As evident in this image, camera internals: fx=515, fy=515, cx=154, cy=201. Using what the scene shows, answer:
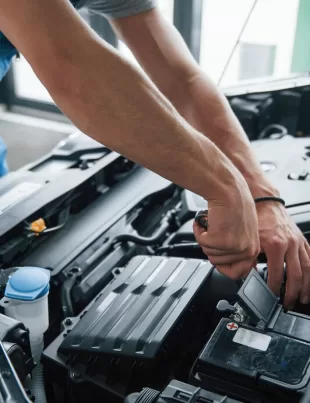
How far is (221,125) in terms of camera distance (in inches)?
45.7

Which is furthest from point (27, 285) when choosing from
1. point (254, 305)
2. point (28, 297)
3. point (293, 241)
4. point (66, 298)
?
point (293, 241)

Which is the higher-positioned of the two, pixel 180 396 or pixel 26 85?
pixel 180 396

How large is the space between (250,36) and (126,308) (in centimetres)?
189

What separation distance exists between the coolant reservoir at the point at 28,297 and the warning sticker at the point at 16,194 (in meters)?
0.28

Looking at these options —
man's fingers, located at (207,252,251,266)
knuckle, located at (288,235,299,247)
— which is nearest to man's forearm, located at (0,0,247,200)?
man's fingers, located at (207,252,251,266)

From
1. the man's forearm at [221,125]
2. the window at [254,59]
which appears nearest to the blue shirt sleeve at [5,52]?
the man's forearm at [221,125]

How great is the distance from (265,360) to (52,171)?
2.75ft

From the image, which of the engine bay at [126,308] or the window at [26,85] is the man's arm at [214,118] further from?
the window at [26,85]

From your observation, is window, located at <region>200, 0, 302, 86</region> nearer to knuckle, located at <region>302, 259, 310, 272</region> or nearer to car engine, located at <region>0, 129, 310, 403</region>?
car engine, located at <region>0, 129, 310, 403</region>

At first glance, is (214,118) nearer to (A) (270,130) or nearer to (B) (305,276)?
(B) (305,276)

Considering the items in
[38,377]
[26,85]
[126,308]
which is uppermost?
[126,308]

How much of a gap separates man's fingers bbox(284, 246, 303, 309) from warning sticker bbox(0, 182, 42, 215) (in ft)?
2.01

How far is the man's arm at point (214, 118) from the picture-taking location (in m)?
0.93

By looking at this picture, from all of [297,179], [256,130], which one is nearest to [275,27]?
[256,130]
